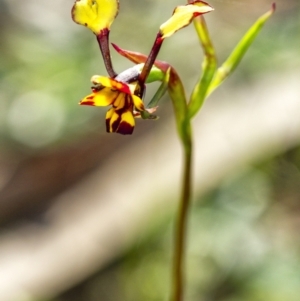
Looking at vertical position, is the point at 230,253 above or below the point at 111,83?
above

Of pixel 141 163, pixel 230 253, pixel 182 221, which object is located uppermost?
pixel 141 163

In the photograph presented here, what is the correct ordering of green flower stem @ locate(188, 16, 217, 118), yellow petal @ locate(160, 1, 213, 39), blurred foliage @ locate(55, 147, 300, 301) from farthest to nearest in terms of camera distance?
blurred foliage @ locate(55, 147, 300, 301), green flower stem @ locate(188, 16, 217, 118), yellow petal @ locate(160, 1, 213, 39)

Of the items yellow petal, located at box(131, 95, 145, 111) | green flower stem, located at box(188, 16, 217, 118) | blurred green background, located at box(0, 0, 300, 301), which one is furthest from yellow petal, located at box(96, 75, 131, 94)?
blurred green background, located at box(0, 0, 300, 301)

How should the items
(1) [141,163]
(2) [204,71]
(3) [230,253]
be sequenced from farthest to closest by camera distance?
(1) [141,163], (3) [230,253], (2) [204,71]

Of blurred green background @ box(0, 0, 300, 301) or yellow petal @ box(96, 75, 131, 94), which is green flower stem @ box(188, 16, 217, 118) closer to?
yellow petal @ box(96, 75, 131, 94)

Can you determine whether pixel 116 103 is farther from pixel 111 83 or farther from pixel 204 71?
pixel 204 71

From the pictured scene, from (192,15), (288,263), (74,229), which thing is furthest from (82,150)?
(192,15)

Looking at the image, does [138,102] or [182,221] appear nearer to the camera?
[138,102]

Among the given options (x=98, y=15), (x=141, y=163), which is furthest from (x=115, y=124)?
(x=141, y=163)
